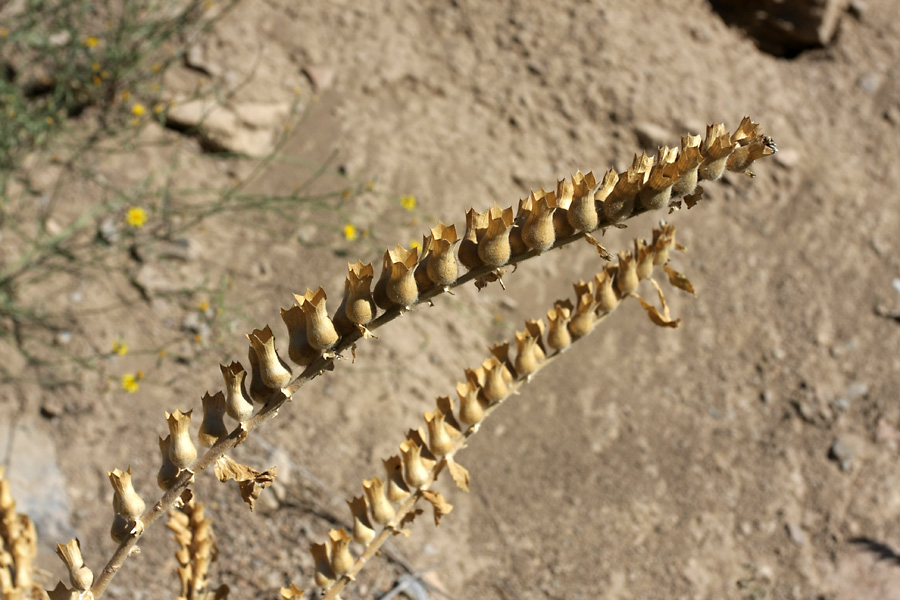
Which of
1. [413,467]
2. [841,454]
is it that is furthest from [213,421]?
[841,454]

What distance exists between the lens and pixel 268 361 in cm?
98

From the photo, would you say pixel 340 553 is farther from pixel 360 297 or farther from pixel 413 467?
pixel 360 297

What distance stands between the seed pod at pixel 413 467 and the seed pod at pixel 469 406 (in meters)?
0.09

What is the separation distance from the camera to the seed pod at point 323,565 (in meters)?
1.35

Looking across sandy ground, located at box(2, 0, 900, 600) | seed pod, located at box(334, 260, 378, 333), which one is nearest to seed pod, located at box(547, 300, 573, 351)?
seed pod, located at box(334, 260, 378, 333)

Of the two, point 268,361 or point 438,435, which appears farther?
point 438,435

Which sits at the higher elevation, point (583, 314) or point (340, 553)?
point (583, 314)

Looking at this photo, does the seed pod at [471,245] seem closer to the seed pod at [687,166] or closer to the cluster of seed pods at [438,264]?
the cluster of seed pods at [438,264]

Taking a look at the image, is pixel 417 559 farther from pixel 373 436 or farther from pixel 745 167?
pixel 745 167

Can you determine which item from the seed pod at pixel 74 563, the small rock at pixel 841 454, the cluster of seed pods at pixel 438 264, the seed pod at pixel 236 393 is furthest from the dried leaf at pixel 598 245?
the small rock at pixel 841 454

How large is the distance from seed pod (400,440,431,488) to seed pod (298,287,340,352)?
1.34ft

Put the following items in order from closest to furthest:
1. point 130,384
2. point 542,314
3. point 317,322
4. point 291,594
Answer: point 317,322, point 291,594, point 130,384, point 542,314

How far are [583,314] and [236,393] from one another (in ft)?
2.20

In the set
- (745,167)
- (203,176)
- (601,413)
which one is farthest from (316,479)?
(745,167)
